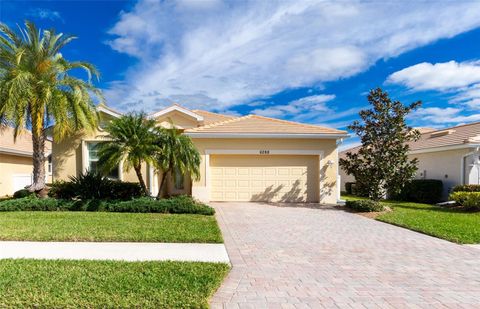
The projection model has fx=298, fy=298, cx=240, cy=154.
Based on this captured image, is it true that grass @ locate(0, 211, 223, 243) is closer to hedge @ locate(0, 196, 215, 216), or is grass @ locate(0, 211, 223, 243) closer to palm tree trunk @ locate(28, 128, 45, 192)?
hedge @ locate(0, 196, 215, 216)

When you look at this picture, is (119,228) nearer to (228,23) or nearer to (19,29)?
(228,23)

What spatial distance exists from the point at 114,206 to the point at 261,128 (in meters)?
8.10

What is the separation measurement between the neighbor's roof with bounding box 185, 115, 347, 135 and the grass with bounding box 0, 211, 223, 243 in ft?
18.7

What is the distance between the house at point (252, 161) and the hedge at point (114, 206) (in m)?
3.32

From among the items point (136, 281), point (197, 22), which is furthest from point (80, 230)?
point (197, 22)

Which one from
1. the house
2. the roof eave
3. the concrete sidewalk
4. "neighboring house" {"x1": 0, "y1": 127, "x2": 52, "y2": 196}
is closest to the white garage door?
the house

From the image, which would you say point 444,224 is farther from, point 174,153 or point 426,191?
point 174,153

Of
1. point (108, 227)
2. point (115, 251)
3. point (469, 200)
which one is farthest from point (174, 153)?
point (469, 200)

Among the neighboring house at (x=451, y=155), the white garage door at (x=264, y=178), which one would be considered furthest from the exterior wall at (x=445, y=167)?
the white garage door at (x=264, y=178)

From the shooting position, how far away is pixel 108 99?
1501 centimetres

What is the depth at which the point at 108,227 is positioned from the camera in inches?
340

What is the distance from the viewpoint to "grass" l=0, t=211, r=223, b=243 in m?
7.53

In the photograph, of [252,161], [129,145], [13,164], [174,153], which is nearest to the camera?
[129,145]

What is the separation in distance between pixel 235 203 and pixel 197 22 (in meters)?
8.58
